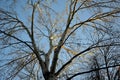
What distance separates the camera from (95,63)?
58.4 feet

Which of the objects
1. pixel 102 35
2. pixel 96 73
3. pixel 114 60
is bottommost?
pixel 96 73

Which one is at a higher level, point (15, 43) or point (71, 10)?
point (71, 10)

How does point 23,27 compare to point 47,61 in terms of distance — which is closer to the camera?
point 47,61

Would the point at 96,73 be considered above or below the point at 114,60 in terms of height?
below

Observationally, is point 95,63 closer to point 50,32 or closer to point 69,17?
point 50,32

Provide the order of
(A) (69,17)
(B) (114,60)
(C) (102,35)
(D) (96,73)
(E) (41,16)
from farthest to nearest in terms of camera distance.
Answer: (D) (96,73)
(B) (114,60)
(E) (41,16)
(A) (69,17)
(C) (102,35)

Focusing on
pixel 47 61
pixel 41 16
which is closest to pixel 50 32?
pixel 41 16

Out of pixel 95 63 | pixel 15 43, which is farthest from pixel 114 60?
pixel 15 43

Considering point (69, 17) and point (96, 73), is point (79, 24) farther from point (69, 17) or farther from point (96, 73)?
point (96, 73)

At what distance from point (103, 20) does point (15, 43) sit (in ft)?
13.2

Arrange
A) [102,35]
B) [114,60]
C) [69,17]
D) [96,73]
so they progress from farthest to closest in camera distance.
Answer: [96,73] → [114,60] → [69,17] → [102,35]

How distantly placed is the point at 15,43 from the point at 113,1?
452 centimetres

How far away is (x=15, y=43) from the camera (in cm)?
971

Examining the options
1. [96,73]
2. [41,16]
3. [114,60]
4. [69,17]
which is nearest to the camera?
[69,17]
